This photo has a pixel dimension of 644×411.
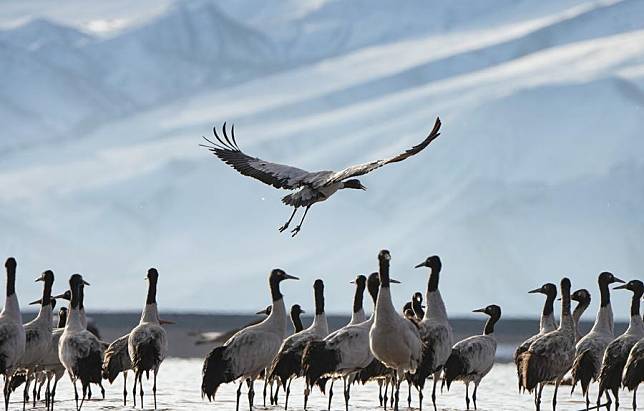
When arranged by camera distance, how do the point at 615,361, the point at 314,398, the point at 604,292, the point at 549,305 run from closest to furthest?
Answer: the point at 615,361 → the point at 604,292 → the point at 549,305 → the point at 314,398

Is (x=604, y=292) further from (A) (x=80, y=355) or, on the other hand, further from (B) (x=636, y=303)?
(A) (x=80, y=355)

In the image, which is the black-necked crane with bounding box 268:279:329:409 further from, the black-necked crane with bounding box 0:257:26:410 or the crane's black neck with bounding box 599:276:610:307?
the crane's black neck with bounding box 599:276:610:307

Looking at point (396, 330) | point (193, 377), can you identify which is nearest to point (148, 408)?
point (396, 330)

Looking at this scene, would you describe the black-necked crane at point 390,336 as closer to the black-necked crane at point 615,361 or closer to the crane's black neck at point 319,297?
the black-necked crane at point 615,361

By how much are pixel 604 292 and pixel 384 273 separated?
417 cm

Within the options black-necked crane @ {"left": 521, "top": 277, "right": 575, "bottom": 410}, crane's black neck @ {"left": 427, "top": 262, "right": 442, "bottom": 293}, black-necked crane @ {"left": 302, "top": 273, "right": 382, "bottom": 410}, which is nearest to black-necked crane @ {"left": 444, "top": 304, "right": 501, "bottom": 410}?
crane's black neck @ {"left": 427, "top": 262, "right": 442, "bottom": 293}

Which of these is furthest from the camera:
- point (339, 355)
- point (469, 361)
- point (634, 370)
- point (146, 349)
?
point (469, 361)

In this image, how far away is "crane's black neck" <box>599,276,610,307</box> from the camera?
2222 centimetres

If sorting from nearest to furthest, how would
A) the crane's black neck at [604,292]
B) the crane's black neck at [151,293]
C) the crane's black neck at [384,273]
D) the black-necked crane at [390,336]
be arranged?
the black-necked crane at [390,336]
the crane's black neck at [384,273]
the crane's black neck at [604,292]
the crane's black neck at [151,293]

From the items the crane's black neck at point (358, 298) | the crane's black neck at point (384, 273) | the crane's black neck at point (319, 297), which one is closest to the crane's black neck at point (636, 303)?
the crane's black neck at point (384, 273)

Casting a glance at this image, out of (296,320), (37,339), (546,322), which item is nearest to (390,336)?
(546,322)

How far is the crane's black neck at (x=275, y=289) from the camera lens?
22000 mm

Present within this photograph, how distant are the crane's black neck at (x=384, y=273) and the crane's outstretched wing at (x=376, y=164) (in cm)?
133

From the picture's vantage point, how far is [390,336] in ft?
65.7
